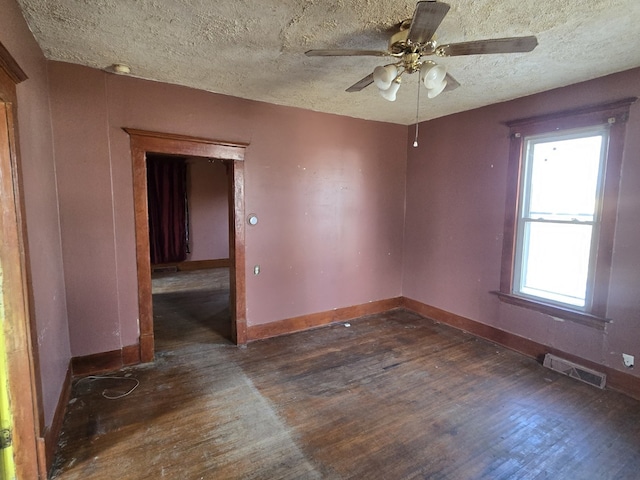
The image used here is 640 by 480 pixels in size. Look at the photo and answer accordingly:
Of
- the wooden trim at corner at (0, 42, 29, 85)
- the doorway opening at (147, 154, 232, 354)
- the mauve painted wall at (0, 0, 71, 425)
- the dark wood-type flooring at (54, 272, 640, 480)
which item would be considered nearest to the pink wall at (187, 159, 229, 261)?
the doorway opening at (147, 154, 232, 354)

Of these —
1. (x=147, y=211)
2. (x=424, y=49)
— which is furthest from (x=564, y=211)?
(x=147, y=211)

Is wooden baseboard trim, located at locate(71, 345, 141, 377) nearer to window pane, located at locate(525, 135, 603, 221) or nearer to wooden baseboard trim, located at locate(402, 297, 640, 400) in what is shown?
wooden baseboard trim, located at locate(402, 297, 640, 400)

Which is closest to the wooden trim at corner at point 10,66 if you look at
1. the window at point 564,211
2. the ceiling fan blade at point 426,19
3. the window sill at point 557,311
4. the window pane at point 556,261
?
the ceiling fan blade at point 426,19

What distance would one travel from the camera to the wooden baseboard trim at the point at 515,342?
2.60 meters

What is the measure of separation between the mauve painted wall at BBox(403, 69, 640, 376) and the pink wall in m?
4.80

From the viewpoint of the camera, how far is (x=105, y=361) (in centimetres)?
284

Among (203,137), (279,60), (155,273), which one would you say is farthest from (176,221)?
(279,60)

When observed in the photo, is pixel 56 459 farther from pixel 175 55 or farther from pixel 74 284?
pixel 175 55

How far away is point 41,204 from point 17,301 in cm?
81

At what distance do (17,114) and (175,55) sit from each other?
1103mm

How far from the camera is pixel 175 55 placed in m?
2.37

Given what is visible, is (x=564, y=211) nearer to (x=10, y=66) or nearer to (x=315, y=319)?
(x=315, y=319)

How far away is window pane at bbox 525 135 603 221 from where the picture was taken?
2.82 meters

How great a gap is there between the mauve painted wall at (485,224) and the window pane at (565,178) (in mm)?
242
